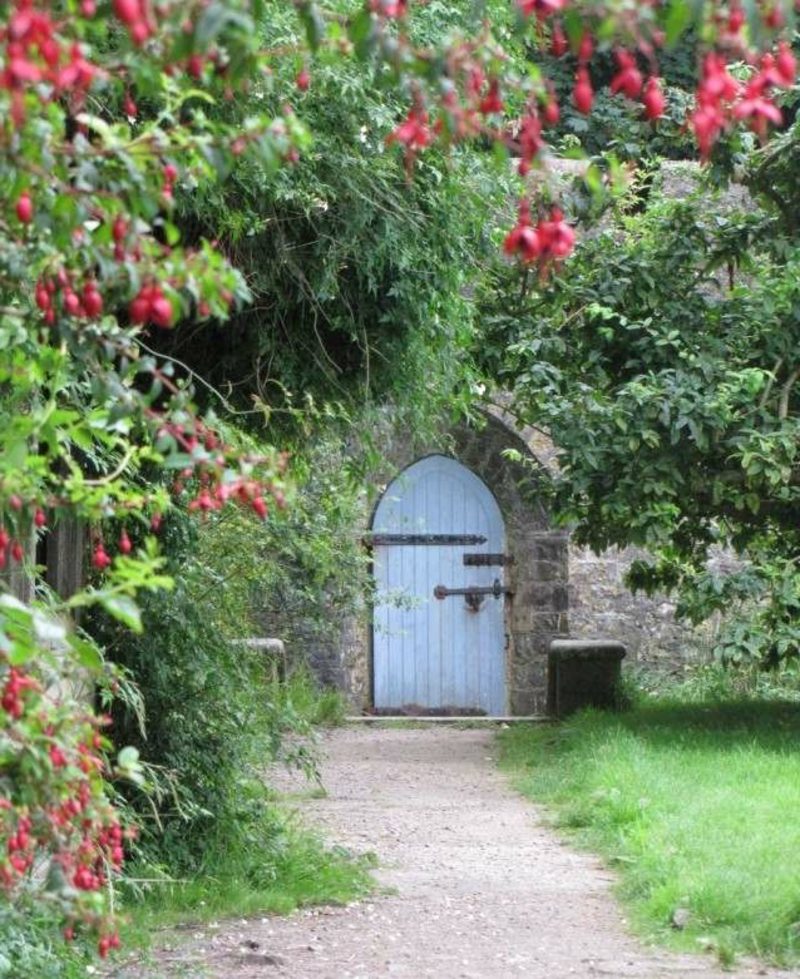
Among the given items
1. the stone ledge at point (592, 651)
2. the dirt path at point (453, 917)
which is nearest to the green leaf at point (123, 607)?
the dirt path at point (453, 917)

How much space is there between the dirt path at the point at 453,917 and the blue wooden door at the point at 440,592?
16.9ft

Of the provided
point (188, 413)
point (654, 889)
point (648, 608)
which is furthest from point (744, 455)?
point (188, 413)

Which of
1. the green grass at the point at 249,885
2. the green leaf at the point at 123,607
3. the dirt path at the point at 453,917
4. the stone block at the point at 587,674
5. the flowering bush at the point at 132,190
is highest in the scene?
the flowering bush at the point at 132,190

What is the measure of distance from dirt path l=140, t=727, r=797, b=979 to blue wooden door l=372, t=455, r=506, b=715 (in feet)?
16.9

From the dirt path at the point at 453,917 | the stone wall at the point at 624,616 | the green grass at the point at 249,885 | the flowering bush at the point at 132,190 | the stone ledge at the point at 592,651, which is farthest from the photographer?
the stone wall at the point at 624,616

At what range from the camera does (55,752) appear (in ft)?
8.49

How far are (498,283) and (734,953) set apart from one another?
5975mm

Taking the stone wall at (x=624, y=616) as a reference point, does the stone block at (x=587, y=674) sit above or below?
below

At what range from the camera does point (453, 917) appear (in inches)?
253

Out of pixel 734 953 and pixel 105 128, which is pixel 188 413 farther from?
pixel 734 953

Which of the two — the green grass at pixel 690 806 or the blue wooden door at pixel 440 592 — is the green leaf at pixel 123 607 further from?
the blue wooden door at pixel 440 592

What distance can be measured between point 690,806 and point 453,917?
1.93m

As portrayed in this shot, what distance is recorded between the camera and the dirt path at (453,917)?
18.3 ft

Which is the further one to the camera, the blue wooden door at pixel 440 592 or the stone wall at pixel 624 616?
the blue wooden door at pixel 440 592
